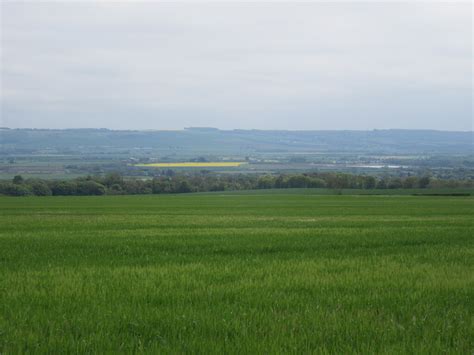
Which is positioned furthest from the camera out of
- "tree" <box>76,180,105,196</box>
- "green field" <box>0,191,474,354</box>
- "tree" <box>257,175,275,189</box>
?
"tree" <box>257,175,275,189</box>

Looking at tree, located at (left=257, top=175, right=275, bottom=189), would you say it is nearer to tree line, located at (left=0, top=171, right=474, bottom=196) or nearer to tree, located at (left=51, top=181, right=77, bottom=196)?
tree line, located at (left=0, top=171, right=474, bottom=196)

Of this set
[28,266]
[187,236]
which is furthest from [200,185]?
[28,266]

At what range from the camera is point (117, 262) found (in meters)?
12.1

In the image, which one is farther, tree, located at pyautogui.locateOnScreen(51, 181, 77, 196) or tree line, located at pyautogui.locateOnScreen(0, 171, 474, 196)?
tree, located at pyautogui.locateOnScreen(51, 181, 77, 196)

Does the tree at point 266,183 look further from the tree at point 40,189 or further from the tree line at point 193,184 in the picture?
the tree at point 40,189

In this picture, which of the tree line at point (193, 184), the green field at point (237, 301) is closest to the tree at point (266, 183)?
the tree line at point (193, 184)

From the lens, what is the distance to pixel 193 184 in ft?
325

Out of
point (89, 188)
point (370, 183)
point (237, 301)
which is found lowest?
point (89, 188)

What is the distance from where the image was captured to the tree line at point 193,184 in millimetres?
86562

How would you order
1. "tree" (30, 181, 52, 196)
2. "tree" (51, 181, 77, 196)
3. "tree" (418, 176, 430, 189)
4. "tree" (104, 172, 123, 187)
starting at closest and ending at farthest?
"tree" (30, 181, 52, 196)
"tree" (51, 181, 77, 196)
"tree" (418, 176, 430, 189)
"tree" (104, 172, 123, 187)

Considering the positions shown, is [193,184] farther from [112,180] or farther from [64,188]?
[64,188]

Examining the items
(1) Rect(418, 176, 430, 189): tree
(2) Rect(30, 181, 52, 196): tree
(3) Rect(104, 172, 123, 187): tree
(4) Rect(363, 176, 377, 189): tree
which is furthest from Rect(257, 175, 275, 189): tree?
(2) Rect(30, 181, 52, 196): tree

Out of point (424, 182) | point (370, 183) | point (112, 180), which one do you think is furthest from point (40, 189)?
point (424, 182)

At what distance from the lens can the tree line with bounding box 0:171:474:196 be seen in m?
86.6
